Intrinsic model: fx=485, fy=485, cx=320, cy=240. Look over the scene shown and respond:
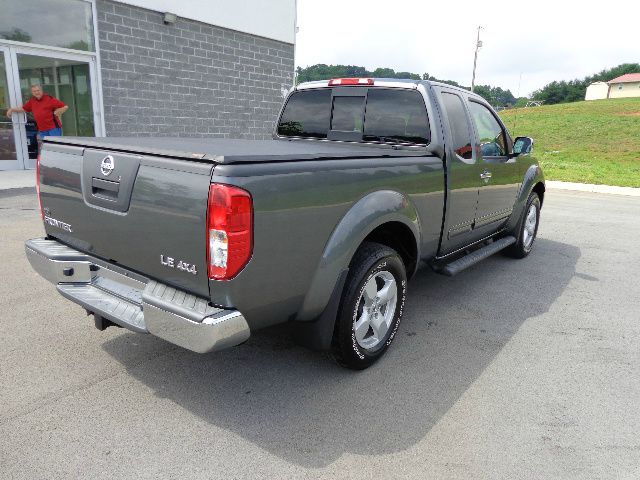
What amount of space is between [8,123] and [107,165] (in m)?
9.46

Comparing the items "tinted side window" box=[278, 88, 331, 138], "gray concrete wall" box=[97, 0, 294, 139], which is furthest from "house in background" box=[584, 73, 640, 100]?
"tinted side window" box=[278, 88, 331, 138]

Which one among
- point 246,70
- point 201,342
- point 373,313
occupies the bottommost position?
point 373,313

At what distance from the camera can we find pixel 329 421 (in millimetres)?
2650

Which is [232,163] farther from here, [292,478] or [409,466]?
[409,466]

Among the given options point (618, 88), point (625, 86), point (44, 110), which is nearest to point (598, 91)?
point (618, 88)

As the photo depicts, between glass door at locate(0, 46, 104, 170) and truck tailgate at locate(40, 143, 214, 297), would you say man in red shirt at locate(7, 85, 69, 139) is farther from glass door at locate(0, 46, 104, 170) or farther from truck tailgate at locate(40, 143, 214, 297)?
truck tailgate at locate(40, 143, 214, 297)

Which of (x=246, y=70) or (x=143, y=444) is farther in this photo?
(x=246, y=70)

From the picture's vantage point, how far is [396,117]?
4.00 m

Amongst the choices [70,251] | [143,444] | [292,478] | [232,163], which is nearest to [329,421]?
[292,478]

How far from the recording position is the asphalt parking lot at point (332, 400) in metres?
2.33

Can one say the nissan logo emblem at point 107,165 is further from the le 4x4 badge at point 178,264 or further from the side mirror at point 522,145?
the side mirror at point 522,145

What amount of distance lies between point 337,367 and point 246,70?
40.1ft

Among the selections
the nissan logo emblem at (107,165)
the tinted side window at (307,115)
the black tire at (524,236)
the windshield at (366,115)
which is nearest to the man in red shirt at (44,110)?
the tinted side window at (307,115)

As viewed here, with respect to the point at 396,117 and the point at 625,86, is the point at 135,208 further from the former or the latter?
the point at 625,86
